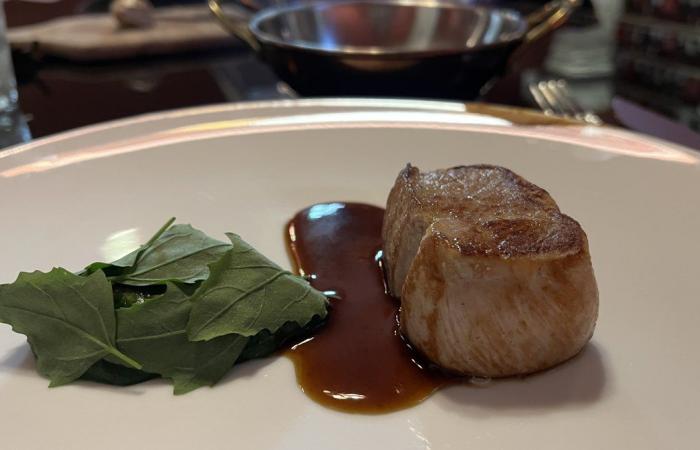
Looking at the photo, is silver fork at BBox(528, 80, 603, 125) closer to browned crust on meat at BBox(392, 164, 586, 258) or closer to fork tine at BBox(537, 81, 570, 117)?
fork tine at BBox(537, 81, 570, 117)

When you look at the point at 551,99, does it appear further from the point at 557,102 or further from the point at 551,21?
the point at 551,21

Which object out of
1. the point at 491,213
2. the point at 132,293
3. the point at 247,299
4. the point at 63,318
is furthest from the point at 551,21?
the point at 63,318

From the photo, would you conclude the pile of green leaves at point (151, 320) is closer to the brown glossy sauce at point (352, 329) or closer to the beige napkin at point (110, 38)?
the brown glossy sauce at point (352, 329)

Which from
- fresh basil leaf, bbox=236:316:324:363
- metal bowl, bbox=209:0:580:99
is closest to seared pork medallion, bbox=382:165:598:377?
fresh basil leaf, bbox=236:316:324:363

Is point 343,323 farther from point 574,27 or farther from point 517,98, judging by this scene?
point 574,27

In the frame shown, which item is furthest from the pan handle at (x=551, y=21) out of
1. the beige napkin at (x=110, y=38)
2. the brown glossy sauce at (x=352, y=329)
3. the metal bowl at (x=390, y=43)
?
the beige napkin at (x=110, y=38)

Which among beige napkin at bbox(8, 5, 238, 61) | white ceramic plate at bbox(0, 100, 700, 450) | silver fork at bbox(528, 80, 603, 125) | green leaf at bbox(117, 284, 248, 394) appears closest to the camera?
white ceramic plate at bbox(0, 100, 700, 450)

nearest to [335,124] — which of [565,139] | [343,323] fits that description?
[565,139]
